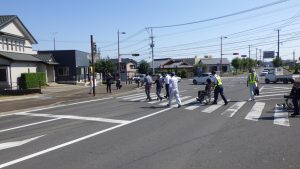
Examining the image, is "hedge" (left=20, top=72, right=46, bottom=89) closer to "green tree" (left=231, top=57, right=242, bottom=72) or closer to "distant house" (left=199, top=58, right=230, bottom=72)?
"distant house" (left=199, top=58, right=230, bottom=72)

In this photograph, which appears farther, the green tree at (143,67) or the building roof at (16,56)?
the green tree at (143,67)

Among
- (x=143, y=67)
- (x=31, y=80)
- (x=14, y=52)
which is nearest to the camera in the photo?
(x=31, y=80)

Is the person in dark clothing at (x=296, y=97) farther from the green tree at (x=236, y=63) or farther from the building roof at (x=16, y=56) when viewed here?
the green tree at (x=236, y=63)

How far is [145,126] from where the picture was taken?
494 inches

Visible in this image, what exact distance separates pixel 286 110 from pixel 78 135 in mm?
8865

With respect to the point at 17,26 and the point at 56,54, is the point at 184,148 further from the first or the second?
the point at 56,54

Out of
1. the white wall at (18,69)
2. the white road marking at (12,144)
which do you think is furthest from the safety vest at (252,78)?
the white wall at (18,69)

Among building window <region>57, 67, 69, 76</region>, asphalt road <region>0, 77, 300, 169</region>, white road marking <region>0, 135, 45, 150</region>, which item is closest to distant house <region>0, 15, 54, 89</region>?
building window <region>57, 67, 69, 76</region>

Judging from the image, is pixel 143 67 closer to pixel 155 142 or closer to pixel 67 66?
pixel 67 66

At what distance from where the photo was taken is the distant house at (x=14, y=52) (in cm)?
3819

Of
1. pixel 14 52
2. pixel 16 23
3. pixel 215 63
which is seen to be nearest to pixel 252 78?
pixel 14 52

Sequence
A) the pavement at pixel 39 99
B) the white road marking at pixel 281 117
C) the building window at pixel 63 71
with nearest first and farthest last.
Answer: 1. the white road marking at pixel 281 117
2. the pavement at pixel 39 99
3. the building window at pixel 63 71

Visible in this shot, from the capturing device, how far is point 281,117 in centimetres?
1389

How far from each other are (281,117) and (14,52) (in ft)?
114
